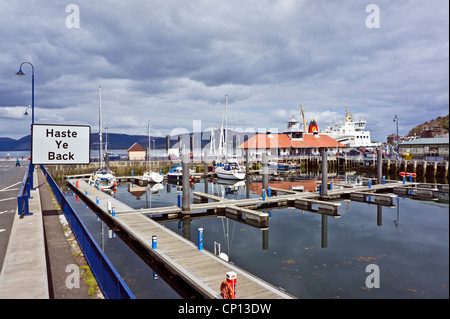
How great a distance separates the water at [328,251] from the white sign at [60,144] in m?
6.90

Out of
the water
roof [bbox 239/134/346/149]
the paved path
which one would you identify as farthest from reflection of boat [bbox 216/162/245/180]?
the paved path

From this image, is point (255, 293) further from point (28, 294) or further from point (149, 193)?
point (149, 193)

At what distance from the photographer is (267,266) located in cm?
1617

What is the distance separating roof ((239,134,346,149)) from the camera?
278 feet

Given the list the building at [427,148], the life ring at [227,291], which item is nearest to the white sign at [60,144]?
the life ring at [227,291]

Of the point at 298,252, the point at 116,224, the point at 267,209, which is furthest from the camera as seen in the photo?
the point at 267,209

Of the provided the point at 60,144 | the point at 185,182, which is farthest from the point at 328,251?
the point at 60,144

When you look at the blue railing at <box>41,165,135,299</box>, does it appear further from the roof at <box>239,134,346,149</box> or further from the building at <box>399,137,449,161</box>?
the building at <box>399,137,449,161</box>

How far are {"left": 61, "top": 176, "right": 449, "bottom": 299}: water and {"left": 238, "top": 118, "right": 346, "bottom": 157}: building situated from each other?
55.7m

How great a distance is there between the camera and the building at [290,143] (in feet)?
282

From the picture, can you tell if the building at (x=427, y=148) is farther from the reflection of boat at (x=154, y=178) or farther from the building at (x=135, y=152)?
the building at (x=135, y=152)

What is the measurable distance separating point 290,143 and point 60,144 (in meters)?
84.5
